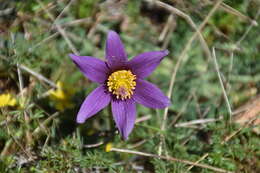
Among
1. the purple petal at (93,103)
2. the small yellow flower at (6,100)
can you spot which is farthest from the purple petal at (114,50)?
the small yellow flower at (6,100)

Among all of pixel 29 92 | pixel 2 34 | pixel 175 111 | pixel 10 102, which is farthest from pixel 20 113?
pixel 175 111

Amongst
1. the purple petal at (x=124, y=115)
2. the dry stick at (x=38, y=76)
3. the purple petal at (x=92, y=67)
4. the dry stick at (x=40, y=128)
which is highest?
the purple petal at (x=92, y=67)

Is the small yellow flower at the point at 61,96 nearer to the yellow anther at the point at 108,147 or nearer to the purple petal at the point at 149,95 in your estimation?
the yellow anther at the point at 108,147

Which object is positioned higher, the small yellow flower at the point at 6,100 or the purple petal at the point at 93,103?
the purple petal at the point at 93,103

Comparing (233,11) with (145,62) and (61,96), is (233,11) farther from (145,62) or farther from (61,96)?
(61,96)

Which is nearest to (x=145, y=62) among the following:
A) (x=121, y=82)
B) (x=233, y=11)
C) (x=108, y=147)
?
(x=121, y=82)

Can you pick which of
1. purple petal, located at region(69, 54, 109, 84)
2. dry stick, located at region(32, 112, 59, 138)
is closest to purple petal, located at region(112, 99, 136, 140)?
purple petal, located at region(69, 54, 109, 84)

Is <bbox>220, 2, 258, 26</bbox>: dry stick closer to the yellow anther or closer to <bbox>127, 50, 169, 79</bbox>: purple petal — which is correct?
<bbox>127, 50, 169, 79</bbox>: purple petal

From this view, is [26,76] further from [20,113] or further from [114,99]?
[114,99]
